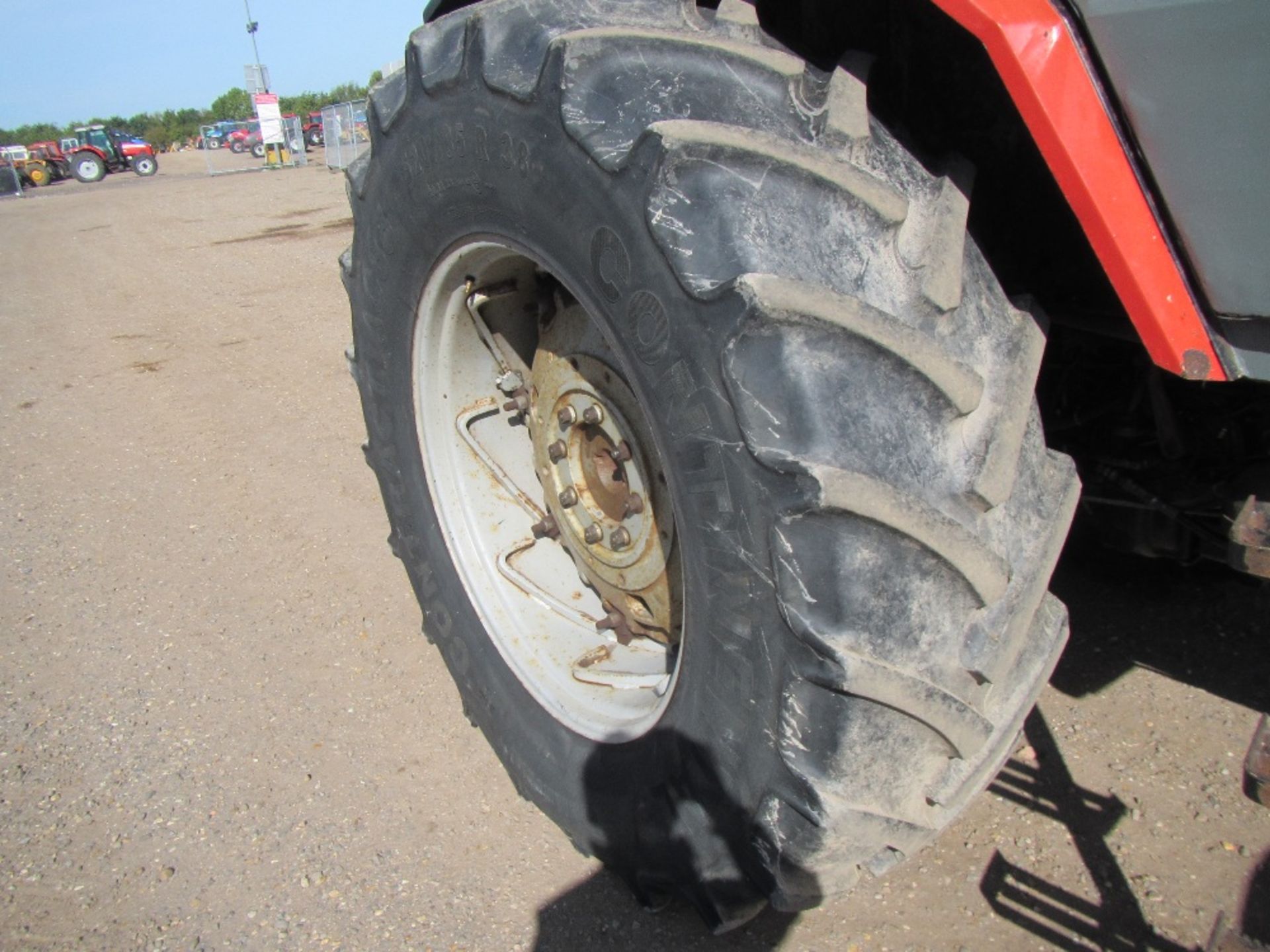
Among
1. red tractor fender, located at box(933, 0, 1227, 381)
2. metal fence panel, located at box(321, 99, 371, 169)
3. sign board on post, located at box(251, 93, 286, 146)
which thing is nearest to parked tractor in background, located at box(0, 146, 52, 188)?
sign board on post, located at box(251, 93, 286, 146)

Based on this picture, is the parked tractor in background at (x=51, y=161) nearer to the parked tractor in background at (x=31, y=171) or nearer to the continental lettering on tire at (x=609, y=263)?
the parked tractor in background at (x=31, y=171)

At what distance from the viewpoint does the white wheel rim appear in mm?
1965

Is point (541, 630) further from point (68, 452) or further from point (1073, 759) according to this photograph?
point (68, 452)

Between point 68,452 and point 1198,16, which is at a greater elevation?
point 1198,16

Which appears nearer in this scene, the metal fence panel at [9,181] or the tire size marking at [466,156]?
the tire size marking at [466,156]

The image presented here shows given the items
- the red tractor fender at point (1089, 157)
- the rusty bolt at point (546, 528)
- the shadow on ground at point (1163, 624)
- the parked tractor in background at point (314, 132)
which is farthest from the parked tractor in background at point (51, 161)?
the red tractor fender at point (1089, 157)

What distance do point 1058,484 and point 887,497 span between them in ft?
1.20

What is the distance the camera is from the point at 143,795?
7.61 feet

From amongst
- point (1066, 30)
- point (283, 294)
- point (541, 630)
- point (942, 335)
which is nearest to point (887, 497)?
point (942, 335)

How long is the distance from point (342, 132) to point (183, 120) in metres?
55.0

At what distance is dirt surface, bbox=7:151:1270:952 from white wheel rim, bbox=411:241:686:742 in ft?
1.18

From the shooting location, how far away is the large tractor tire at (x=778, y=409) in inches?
46.7

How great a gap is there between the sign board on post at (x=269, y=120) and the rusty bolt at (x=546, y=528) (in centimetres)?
2892

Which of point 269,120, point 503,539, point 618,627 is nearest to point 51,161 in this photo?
point 269,120
